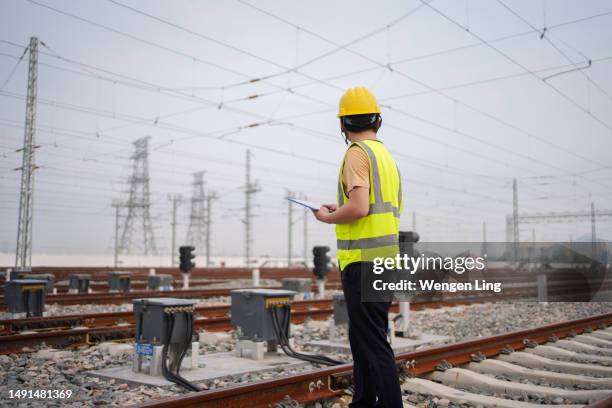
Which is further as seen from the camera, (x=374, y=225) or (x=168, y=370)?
(x=168, y=370)

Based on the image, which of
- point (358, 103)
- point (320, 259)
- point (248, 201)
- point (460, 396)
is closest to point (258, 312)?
point (460, 396)

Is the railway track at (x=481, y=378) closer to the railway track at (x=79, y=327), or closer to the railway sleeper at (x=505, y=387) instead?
the railway sleeper at (x=505, y=387)

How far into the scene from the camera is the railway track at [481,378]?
4.52 meters

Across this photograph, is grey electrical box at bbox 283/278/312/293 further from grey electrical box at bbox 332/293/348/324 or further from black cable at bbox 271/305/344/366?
black cable at bbox 271/305/344/366

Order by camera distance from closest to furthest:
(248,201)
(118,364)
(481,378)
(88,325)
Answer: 1. (481,378)
2. (118,364)
3. (88,325)
4. (248,201)

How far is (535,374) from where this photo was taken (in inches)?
230

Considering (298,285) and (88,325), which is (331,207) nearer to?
(88,325)

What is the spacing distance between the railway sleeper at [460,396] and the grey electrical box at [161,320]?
251 centimetres

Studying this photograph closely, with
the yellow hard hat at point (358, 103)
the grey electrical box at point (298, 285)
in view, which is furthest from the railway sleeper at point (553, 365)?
the grey electrical box at point (298, 285)

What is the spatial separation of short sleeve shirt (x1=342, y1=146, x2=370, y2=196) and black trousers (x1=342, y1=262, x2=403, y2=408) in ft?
1.37

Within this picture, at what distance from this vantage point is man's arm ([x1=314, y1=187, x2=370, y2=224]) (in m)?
2.93

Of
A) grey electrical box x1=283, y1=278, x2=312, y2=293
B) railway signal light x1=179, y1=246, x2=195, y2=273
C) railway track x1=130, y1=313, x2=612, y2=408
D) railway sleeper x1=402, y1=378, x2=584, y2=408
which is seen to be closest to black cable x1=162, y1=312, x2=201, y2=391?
railway track x1=130, y1=313, x2=612, y2=408

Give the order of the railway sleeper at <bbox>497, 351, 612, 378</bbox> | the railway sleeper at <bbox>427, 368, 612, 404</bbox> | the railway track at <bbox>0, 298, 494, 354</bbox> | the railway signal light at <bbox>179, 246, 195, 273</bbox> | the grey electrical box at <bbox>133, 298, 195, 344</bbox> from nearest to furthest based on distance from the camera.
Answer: the railway sleeper at <bbox>427, 368, 612, 404</bbox> < the railway sleeper at <bbox>497, 351, 612, 378</bbox> < the grey electrical box at <bbox>133, 298, 195, 344</bbox> < the railway track at <bbox>0, 298, 494, 354</bbox> < the railway signal light at <bbox>179, 246, 195, 273</bbox>

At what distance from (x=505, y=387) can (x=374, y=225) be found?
10.0ft
